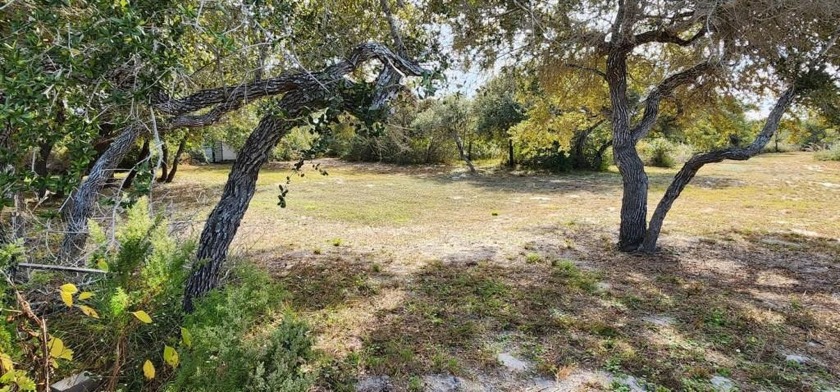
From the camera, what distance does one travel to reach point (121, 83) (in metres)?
1.81

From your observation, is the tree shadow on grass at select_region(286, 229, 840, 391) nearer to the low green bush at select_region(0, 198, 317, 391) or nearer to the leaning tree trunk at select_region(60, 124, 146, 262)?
the low green bush at select_region(0, 198, 317, 391)

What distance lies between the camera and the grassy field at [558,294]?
240 cm

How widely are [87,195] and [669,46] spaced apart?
720 centimetres

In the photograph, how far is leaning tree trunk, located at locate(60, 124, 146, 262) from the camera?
119 inches

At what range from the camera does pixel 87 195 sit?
127 inches

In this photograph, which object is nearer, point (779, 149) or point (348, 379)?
point (348, 379)

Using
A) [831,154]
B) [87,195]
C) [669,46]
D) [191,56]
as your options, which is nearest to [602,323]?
[191,56]

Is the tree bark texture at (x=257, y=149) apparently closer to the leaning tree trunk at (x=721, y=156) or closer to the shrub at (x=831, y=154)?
the leaning tree trunk at (x=721, y=156)

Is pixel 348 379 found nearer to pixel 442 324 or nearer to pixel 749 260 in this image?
pixel 442 324

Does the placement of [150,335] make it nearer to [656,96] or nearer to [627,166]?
[627,166]

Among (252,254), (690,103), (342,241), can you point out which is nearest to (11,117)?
(252,254)

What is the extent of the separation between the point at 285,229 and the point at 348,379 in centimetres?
440

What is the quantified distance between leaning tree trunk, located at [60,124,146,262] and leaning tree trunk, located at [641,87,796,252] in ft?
17.5

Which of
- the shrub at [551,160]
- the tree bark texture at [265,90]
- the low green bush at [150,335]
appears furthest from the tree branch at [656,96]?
the shrub at [551,160]
